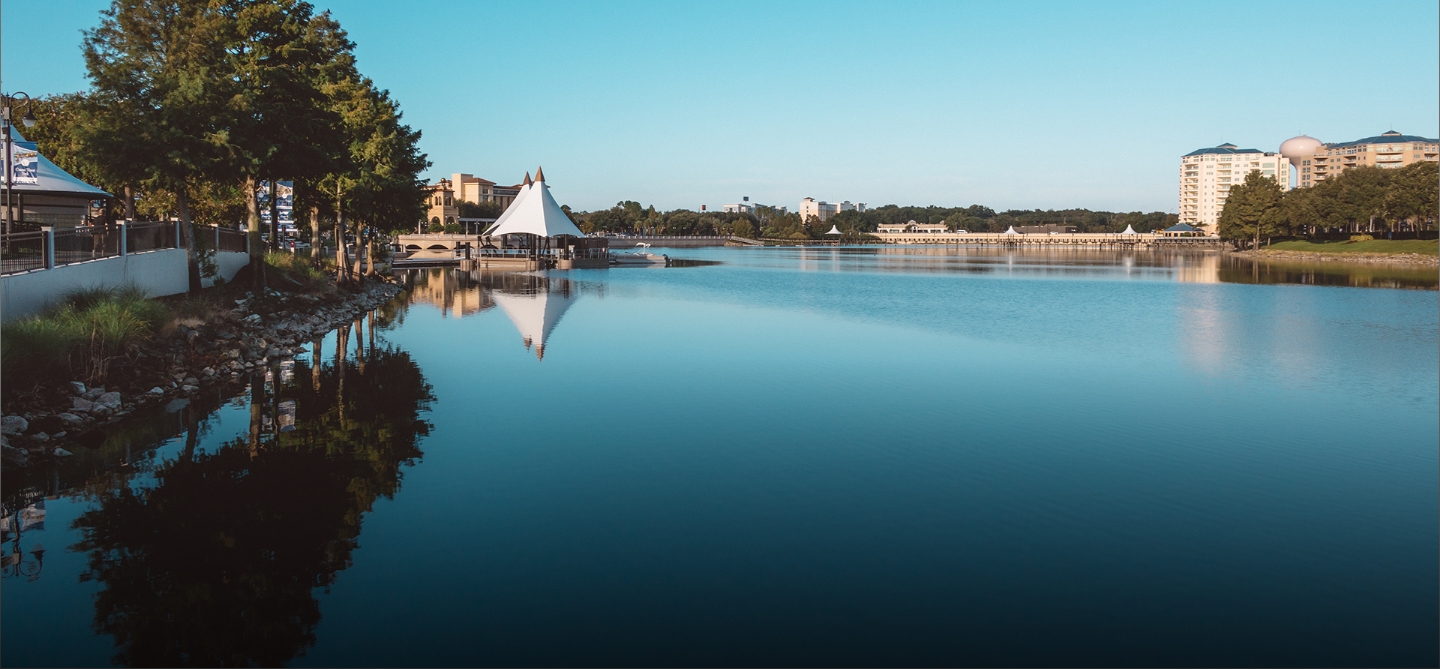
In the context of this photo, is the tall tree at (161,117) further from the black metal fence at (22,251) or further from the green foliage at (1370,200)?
the green foliage at (1370,200)

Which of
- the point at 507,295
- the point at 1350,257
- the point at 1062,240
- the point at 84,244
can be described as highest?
the point at 1062,240

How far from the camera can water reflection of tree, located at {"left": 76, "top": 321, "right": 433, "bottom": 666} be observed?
20.4 ft

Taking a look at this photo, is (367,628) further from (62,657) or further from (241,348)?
(241,348)

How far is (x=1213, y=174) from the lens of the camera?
18488 cm

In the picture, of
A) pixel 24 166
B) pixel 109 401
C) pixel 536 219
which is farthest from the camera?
pixel 536 219

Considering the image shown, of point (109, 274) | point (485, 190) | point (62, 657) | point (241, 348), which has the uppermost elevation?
point (485, 190)

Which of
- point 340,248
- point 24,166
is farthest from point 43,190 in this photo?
point 340,248

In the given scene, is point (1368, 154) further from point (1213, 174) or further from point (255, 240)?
point (255, 240)

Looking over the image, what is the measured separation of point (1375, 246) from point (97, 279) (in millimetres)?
89259

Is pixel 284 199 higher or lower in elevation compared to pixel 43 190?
higher

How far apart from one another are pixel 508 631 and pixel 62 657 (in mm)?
2694

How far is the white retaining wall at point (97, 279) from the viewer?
545 inches

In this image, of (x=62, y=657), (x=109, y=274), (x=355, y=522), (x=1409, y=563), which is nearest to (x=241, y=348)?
(x=109, y=274)

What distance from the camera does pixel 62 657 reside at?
5922 millimetres
